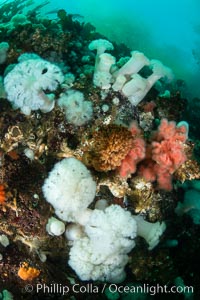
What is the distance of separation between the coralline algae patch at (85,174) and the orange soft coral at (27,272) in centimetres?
2

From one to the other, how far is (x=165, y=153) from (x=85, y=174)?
53.8 inches

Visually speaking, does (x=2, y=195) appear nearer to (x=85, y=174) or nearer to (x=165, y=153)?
(x=85, y=174)

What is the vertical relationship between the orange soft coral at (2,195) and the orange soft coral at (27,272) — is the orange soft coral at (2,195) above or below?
above

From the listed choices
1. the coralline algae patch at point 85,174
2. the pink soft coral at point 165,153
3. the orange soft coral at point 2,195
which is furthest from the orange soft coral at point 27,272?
the pink soft coral at point 165,153

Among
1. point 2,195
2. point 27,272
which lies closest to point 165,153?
point 2,195

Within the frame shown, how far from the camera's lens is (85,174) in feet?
17.2

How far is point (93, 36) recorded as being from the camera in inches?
471

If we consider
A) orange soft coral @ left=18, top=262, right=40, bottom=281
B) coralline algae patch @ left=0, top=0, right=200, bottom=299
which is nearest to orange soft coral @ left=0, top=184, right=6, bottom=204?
coralline algae patch @ left=0, top=0, right=200, bottom=299

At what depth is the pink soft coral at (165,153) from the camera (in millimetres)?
5395

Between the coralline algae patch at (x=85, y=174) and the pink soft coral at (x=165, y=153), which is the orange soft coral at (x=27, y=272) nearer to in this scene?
the coralline algae patch at (x=85, y=174)

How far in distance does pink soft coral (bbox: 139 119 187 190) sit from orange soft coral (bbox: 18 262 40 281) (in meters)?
2.42

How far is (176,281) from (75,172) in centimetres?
300

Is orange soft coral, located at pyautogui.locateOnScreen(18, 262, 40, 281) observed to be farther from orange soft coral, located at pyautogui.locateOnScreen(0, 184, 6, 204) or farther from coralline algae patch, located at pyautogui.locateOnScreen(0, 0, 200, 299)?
orange soft coral, located at pyautogui.locateOnScreen(0, 184, 6, 204)

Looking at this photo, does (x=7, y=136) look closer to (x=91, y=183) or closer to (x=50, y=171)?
(x=50, y=171)
